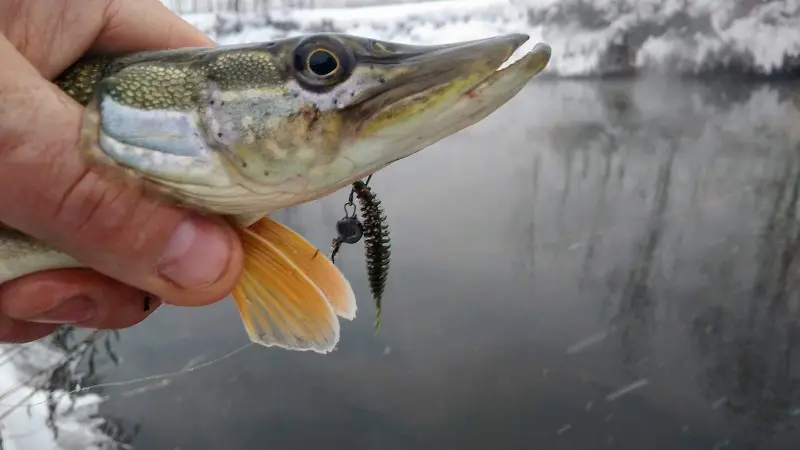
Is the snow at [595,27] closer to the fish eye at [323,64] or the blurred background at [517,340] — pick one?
the blurred background at [517,340]

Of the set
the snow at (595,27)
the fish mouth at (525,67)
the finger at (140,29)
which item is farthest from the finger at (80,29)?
the snow at (595,27)

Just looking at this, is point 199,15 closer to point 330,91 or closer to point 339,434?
point 339,434

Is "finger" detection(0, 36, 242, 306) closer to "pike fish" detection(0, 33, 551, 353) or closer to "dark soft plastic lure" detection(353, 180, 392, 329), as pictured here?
"pike fish" detection(0, 33, 551, 353)

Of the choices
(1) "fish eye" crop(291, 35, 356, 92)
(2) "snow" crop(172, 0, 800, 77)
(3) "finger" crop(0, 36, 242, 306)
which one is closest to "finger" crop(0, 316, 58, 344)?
(3) "finger" crop(0, 36, 242, 306)

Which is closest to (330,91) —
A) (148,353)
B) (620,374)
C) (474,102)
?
(474,102)

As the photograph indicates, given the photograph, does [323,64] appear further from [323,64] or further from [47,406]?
[47,406]

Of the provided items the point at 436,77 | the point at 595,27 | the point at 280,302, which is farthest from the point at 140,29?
the point at 595,27

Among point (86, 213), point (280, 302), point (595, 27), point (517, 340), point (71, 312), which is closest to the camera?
point (86, 213)
